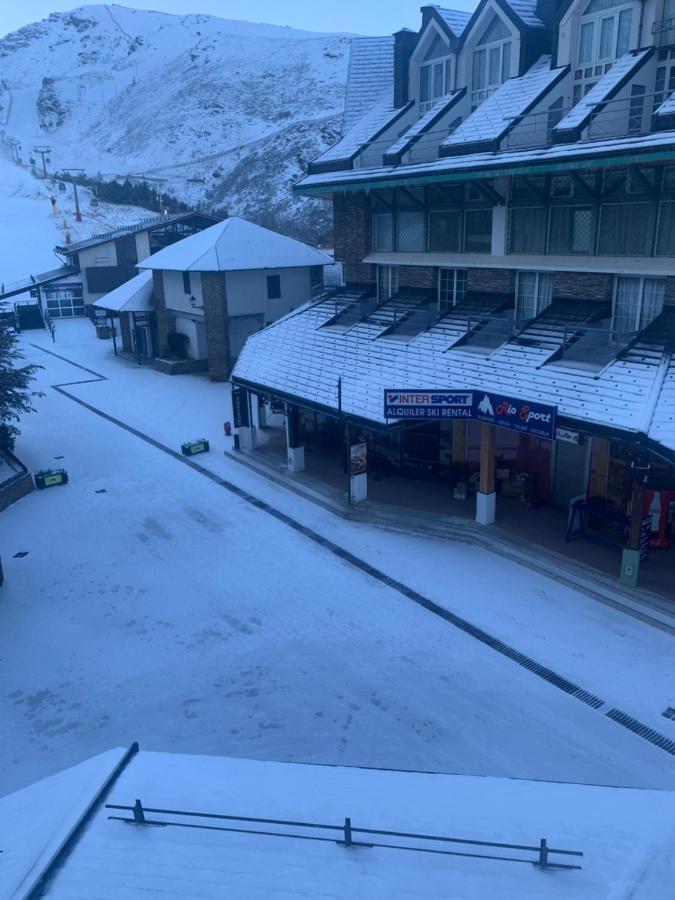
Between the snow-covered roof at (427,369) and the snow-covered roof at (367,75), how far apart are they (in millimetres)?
6643

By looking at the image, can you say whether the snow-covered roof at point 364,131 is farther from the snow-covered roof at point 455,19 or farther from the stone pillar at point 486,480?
the stone pillar at point 486,480

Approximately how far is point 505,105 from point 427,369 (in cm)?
712

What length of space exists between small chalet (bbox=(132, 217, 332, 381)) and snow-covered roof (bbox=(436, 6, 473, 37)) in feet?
51.8

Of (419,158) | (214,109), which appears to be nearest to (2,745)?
(419,158)

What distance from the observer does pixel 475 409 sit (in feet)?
51.7

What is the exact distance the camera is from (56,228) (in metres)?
85.4

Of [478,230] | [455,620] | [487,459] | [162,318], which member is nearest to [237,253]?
[162,318]

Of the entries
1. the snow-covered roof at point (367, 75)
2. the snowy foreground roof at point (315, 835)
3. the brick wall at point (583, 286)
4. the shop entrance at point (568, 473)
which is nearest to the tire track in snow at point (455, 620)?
the snowy foreground roof at point (315, 835)

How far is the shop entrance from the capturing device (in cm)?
1703

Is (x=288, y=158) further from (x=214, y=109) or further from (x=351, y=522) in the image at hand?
(x=351, y=522)

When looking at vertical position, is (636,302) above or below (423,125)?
below

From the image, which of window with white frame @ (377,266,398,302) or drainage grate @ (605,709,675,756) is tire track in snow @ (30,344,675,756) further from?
window with white frame @ (377,266,398,302)

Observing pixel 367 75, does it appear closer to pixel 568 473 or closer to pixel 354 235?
pixel 354 235

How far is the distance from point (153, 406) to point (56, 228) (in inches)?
2549
